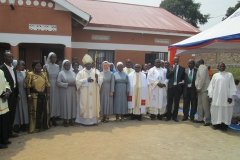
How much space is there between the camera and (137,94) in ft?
28.9

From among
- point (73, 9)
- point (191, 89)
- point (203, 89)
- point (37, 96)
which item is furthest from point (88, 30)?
point (37, 96)

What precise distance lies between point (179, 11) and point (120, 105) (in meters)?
27.4

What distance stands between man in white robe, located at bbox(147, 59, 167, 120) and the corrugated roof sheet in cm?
530

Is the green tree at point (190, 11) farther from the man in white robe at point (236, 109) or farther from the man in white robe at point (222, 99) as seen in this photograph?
the man in white robe at point (222, 99)

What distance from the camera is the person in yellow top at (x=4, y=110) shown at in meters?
5.66

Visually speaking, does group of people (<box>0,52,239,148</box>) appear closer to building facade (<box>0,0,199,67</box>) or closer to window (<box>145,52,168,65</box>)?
building facade (<box>0,0,199,67</box>)

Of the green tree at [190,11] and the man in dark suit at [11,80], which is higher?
the green tree at [190,11]

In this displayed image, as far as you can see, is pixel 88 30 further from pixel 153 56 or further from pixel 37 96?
pixel 37 96

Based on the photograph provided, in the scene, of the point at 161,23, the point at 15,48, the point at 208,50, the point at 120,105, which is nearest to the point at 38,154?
the point at 120,105

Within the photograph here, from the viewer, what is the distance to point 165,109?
906 cm

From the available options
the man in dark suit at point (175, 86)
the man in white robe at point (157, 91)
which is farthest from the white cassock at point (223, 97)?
the man in white robe at point (157, 91)

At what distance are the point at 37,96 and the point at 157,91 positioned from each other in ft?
12.2

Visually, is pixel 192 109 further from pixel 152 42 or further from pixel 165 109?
pixel 152 42

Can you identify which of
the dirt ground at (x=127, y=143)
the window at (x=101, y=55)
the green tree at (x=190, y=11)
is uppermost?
the green tree at (x=190, y=11)
